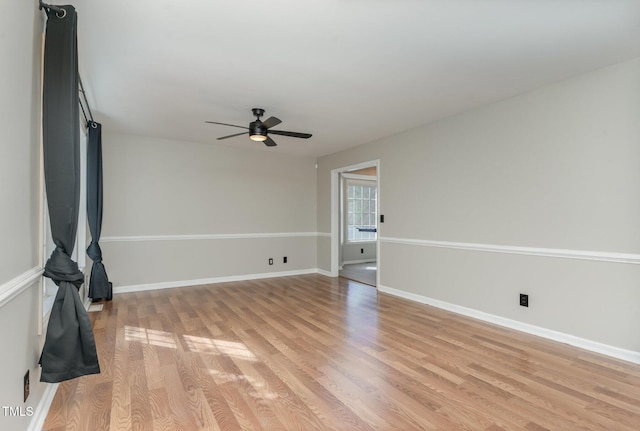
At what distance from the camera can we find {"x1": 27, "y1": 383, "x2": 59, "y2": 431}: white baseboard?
1.73 metres

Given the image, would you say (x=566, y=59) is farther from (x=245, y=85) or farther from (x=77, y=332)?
(x=77, y=332)

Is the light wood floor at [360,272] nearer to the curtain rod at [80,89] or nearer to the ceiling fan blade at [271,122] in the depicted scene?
the ceiling fan blade at [271,122]

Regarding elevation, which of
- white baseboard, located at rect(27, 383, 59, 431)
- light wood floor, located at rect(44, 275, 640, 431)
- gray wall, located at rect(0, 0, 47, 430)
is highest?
gray wall, located at rect(0, 0, 47, 430)

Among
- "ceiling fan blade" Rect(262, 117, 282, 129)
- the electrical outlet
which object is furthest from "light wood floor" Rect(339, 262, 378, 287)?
the electrical outlet

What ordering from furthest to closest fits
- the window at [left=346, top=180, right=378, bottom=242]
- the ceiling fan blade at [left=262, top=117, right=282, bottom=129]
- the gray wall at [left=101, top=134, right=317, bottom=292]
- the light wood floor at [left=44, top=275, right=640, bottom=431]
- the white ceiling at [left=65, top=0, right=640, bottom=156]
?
the window at [left=346, top=180, right=378, bottom=242], the gray wall at [left=101, top=134, right=317, bottom=292], the ceiling fan blade at [left=262, top=117, right=282, bottom=129], the white ceiling at [left=65, top=0, right=640, bottom=156], the light wood floor at [left=44, top=275, right=640, bottom=431]

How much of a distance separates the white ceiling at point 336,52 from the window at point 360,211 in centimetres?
430

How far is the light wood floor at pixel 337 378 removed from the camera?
188 centimetres

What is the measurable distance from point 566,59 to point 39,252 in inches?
155

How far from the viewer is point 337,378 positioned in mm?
2348

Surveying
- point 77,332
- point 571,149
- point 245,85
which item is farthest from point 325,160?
point 77,332

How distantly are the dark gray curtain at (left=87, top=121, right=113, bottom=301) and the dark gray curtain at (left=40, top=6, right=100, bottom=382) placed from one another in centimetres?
270

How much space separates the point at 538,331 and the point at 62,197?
402cm

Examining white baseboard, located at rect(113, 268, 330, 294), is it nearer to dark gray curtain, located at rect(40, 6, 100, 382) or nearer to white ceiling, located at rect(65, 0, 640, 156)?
white ceiling, located at rect(65, 0, 640, 156)

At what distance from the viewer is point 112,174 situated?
16.1ft
